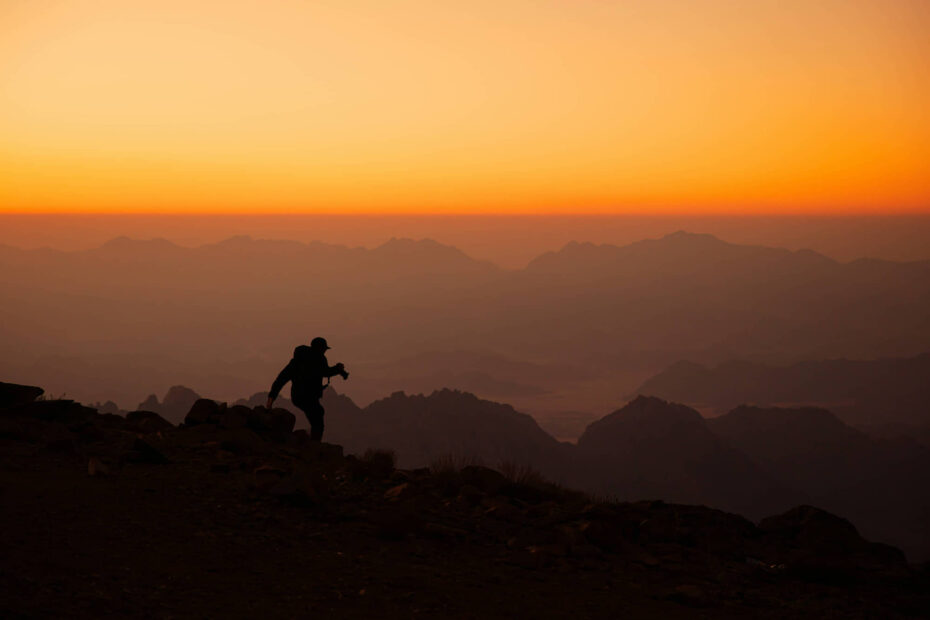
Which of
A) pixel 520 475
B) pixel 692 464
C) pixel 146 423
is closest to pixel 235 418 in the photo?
pixel 146 423

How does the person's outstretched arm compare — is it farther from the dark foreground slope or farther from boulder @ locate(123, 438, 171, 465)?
boulder @ locate(123, 438, 171, 465)

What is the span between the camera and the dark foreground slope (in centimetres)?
742

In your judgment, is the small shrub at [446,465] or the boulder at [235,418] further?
the boulder at [235,418]

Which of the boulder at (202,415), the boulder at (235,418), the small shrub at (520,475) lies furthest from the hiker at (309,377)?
the small shrub at (520,475)

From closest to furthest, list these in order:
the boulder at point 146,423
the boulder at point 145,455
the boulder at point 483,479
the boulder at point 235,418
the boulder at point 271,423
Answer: the boulder at point 145,455 → the boulder at point 483,479 → the boulder at point 146,423 → the boulder at point 235,418 → the boulder at point 271,423

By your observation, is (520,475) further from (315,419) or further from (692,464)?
(692,464)

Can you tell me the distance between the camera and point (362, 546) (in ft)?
29.6

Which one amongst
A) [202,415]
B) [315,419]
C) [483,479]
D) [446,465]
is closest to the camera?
[483,479]

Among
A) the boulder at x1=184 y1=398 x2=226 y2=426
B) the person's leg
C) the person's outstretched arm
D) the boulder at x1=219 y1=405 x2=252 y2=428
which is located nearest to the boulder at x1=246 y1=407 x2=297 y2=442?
the boulder at x1=219 y1=405 x2=252 y2=428

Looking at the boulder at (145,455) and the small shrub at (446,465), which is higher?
the boulder at (145,455)

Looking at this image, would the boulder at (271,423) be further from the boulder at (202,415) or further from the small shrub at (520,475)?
the small shrub at (520,475)

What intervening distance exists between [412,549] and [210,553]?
2119 mm

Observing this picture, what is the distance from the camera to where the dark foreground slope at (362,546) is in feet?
24.3

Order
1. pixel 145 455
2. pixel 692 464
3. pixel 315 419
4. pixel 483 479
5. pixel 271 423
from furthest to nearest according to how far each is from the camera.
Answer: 1. pixel 692 464
2. pixel 315 419
3. pixel 271 423
4. pixel 483 479
5. pixel 145 455
